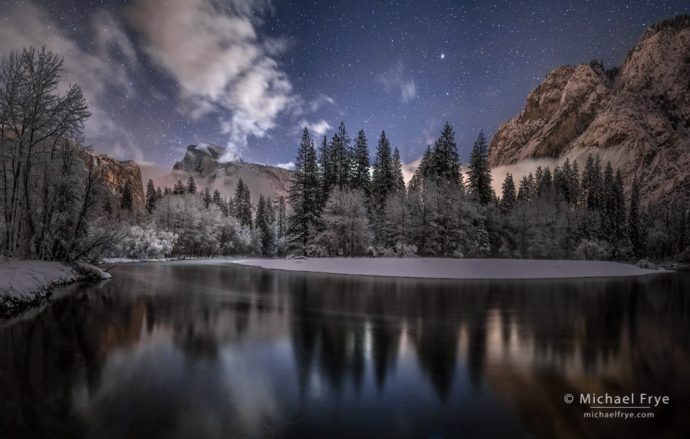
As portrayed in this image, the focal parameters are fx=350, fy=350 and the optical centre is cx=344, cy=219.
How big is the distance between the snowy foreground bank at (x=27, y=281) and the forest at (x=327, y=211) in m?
2.86

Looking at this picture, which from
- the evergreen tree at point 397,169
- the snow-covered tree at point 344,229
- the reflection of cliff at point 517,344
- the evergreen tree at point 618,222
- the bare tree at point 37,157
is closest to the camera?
the reflection of cliff at point 517,344

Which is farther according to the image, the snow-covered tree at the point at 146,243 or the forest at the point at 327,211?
the snow-covered tree at the point at 146,243

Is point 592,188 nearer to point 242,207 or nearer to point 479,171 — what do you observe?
point 479,171

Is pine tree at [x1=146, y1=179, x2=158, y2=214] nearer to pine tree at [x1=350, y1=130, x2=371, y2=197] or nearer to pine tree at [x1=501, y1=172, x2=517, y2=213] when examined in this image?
pine tree at [x1=350, y1=130, x2=371, y2=197]

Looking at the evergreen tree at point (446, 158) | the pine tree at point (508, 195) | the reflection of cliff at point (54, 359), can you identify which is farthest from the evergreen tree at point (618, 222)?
the reflection of cliff at point (54, 359)

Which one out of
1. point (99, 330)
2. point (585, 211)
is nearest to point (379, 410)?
point (99, 330)

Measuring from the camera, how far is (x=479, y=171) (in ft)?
188

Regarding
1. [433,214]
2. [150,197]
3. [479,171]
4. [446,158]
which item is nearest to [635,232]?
[479,171]

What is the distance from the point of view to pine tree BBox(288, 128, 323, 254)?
49156 millimetres

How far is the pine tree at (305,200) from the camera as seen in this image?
49.2m

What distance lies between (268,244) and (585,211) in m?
74.2

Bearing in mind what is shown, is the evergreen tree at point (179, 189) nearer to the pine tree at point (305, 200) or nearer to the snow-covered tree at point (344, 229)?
the pine tree at point (305, 200)

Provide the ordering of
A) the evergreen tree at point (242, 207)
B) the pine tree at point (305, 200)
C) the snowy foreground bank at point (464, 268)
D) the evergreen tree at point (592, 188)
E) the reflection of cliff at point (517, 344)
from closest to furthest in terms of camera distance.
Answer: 1. the reflection of cliff at point (517, 344)
2. the snowy foreground bank at point (464, 268)
3. the pine tree at point (305, 200)
4. the evergreen tree at point (592, 188)
5. the evergreen tree at point (242, 207)

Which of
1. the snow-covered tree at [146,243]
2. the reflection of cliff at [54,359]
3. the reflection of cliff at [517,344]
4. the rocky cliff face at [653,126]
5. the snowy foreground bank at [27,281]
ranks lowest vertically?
the reflection of cliff at [517,344]
